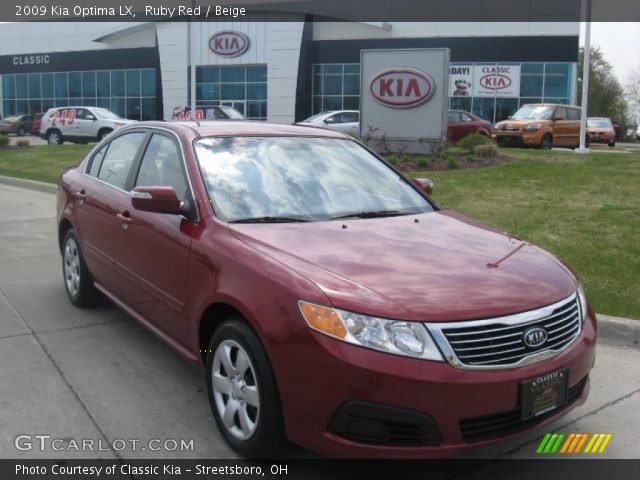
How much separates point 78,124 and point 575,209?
2304 cm

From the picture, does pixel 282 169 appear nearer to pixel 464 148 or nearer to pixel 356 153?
pixel 356 153

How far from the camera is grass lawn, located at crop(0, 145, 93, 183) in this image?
1576cm

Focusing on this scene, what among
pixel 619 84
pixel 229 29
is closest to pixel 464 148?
pixel 229 29

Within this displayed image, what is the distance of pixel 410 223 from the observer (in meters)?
3.97

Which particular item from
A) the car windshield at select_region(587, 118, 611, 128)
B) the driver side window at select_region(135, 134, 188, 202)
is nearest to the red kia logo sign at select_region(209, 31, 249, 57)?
the car windshield at select_region(587, 118, 611, 128)

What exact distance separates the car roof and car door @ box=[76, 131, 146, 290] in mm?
344

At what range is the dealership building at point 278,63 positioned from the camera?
40.4 m

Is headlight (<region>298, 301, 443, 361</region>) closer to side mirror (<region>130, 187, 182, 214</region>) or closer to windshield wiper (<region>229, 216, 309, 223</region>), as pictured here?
windshield wiper (<region>229, 216, 309, 223</region>)

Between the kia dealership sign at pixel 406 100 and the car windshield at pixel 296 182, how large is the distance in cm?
1034

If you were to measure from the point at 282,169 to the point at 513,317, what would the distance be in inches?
72.7

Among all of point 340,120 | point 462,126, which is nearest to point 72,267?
point 462,126

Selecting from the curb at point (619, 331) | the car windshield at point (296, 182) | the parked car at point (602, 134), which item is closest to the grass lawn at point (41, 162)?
the car windshield at point (296, 182)

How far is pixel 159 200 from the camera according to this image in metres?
3.82

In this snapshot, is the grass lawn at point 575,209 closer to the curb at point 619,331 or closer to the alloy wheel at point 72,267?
the curb at point 619,331
